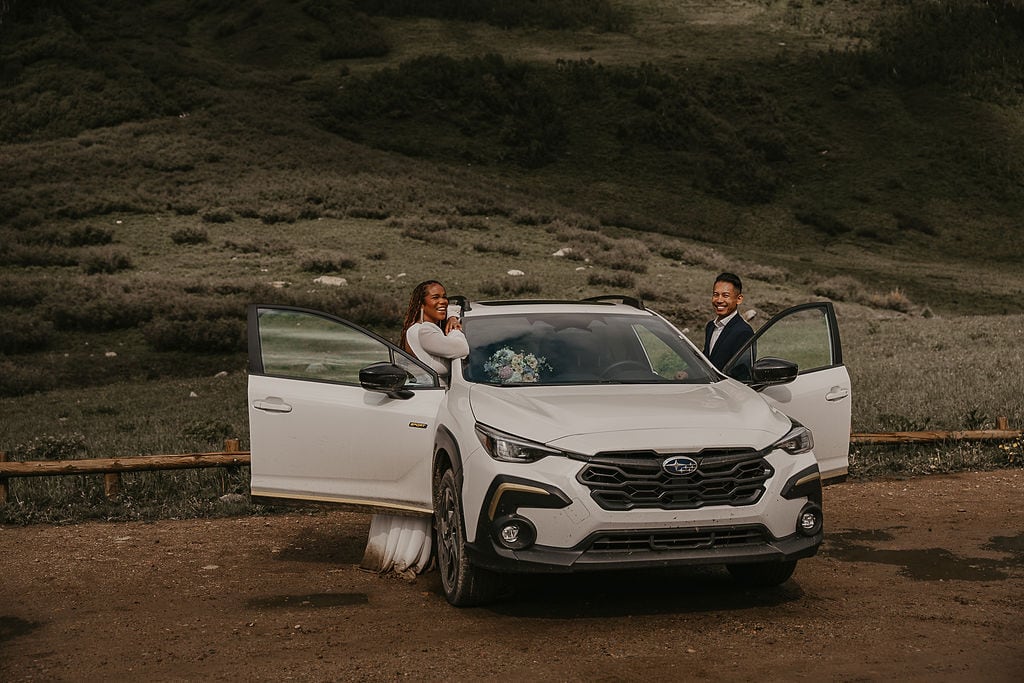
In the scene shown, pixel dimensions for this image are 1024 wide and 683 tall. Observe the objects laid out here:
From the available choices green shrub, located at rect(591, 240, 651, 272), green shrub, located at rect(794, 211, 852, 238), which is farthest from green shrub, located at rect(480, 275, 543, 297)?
green shrub, located at rect(794, 211, 852, 238)

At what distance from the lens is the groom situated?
8852 millimetres

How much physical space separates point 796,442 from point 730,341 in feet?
7.54

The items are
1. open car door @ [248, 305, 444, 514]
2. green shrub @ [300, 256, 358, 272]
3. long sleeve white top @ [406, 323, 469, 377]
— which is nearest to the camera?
open car door @ [248, 305, 444, 514]

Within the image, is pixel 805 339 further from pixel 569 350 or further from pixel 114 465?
pixel 114 465

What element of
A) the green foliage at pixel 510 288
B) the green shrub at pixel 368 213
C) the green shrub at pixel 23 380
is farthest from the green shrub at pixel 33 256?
the green foliage at pixel 510 288

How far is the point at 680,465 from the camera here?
621cm

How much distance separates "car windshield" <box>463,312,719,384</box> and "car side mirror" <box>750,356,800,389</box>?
0.30 m

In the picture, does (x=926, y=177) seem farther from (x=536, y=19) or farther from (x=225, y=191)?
(x=225, y=191)

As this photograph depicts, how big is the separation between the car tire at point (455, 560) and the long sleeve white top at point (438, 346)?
34.1 inches

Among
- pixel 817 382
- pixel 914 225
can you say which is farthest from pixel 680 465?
pixel 914 225

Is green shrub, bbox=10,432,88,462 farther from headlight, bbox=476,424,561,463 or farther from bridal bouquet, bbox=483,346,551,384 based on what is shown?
headlight, bbox=476,424,561,463

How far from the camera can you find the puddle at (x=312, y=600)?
7.09m

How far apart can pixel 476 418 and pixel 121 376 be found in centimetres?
2024

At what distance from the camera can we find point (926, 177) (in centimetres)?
6056
